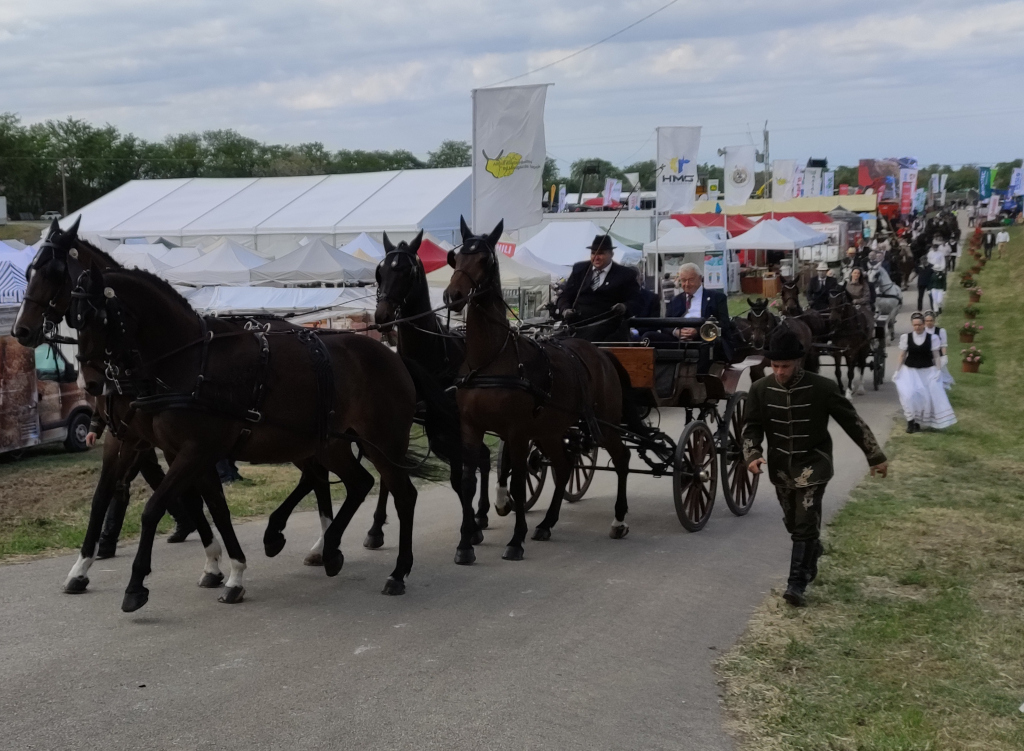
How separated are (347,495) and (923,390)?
10.5 m

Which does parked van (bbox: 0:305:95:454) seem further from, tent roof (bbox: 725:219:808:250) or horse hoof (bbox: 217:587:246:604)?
tent roof (bbox: 725:219:808:250)

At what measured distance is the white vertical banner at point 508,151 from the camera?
15555 millimetres

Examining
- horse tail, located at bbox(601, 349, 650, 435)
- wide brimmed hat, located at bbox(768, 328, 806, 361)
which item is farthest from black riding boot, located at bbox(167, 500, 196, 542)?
wide brimmed hat, located at bbox(768, 328, 806, 361)

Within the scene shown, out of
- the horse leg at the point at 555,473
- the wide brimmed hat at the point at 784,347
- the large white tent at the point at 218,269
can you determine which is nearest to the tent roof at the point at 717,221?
the large white tent at the point at 218,269

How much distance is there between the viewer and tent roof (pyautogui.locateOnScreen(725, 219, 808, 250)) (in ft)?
113

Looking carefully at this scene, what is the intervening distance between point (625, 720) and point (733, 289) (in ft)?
122

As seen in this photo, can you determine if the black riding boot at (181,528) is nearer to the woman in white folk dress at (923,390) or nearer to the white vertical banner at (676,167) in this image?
the woman in white folk dress at (923,390)

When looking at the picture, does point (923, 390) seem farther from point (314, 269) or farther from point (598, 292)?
point (314, 269)

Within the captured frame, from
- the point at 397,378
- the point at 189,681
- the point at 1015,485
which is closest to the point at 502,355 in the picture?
the point at 397,378

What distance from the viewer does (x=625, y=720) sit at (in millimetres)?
4926

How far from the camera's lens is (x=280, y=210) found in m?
39.4

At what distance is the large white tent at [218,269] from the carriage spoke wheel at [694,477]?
16.4 m

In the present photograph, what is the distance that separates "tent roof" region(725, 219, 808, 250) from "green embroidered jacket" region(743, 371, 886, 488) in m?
27.8

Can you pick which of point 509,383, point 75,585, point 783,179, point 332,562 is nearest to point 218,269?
point 509,383
